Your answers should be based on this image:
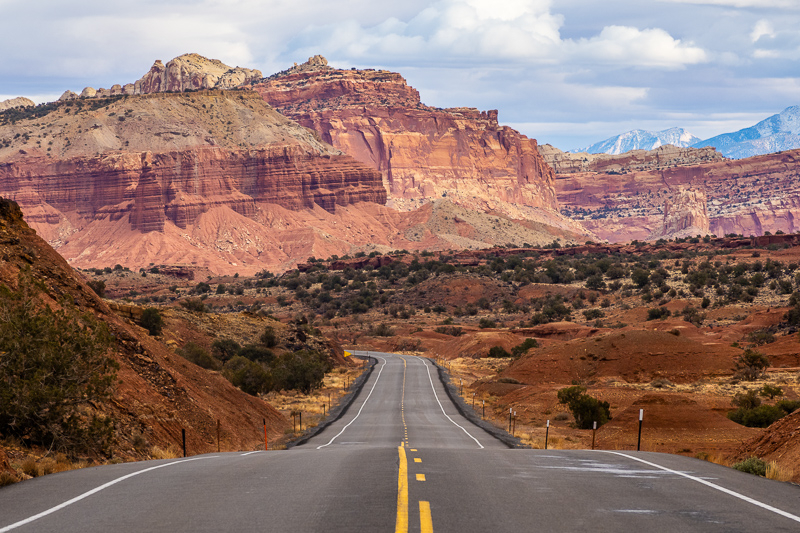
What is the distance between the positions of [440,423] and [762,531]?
27632 millimetres

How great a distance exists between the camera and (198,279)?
452 feet

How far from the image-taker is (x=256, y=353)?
2152 inches

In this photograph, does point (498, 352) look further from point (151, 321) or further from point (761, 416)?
point (761, 416)

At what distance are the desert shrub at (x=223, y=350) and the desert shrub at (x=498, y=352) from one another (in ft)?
83.3

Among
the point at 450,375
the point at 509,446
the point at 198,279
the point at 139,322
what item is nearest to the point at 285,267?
the point at 198,279

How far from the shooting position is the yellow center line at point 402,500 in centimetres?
750

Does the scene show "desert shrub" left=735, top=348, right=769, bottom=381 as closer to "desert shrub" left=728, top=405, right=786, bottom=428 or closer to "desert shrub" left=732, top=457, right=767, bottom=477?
"desert shrub" left=728, top=405, right=786, bottom=428

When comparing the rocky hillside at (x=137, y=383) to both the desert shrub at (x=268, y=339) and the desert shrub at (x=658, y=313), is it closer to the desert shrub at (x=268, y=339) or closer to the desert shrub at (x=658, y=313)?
the desert shrub at (x=268, y=339)

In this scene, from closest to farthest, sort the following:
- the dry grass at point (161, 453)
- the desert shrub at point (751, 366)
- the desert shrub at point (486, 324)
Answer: the dry grass at point (161, 453) < the desert shrub at point (751, 366) < the desert shrub at point (486, 324)

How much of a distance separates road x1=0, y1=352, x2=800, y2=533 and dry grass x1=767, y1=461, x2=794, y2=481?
0.40 meters

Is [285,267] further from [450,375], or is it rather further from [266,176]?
[450,375]

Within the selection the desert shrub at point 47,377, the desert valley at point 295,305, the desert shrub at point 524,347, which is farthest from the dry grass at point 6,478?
the desert shrub at point 524,347

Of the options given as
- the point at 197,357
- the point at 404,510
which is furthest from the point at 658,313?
the point at 404,510

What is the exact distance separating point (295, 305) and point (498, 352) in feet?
151
